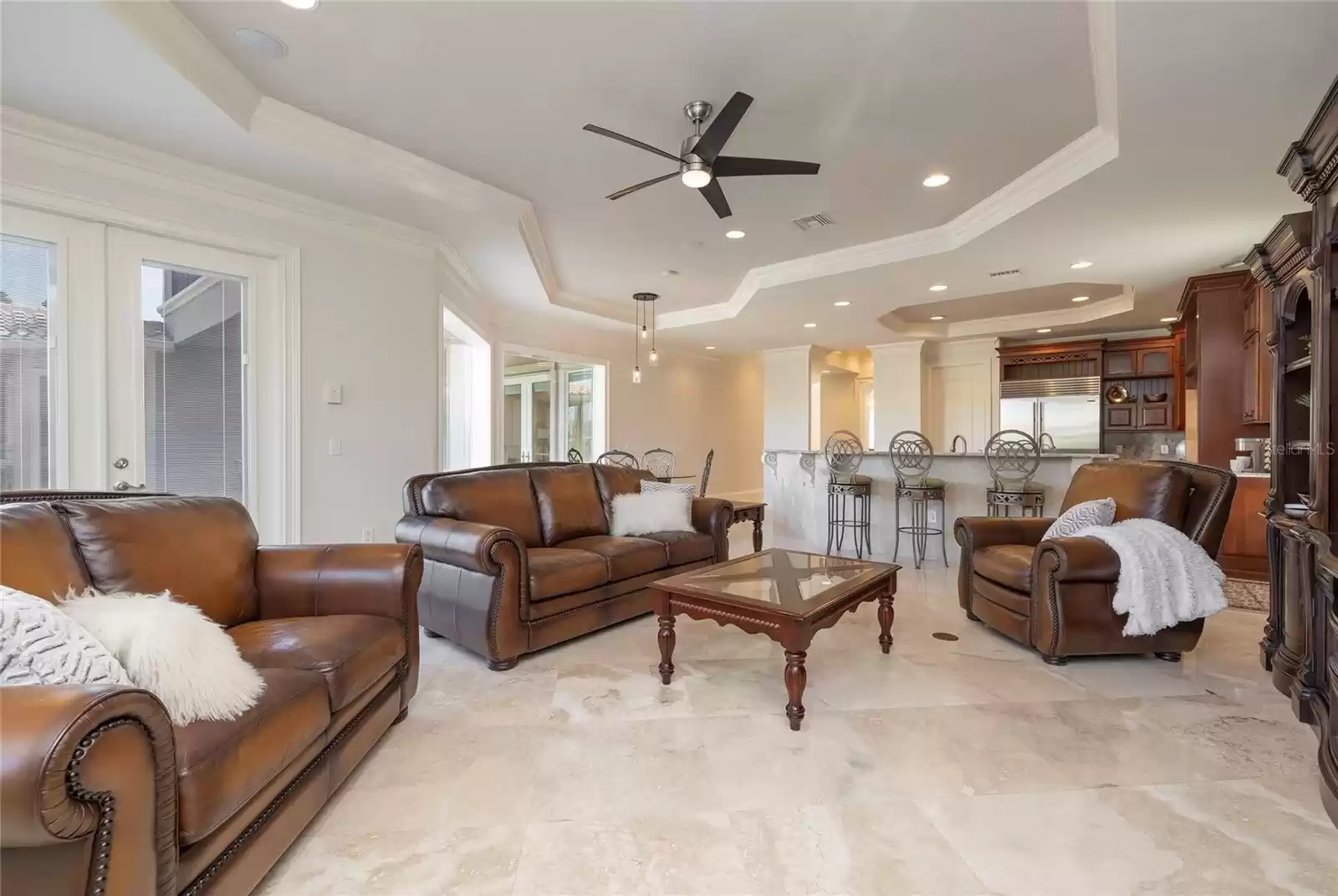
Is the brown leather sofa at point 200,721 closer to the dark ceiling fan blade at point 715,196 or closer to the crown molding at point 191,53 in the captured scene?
the crown molding at point 191,53

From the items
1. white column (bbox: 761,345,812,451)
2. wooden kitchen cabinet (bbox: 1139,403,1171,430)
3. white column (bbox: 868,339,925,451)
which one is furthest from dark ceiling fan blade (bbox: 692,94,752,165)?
wooden kitchen cabinet (bbox: 1139,403,1171,430)

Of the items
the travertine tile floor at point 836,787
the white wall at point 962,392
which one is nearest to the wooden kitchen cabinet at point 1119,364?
the white wall at point 962,392

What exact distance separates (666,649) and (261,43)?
3001 mm

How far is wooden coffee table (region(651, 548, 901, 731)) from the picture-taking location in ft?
7.43

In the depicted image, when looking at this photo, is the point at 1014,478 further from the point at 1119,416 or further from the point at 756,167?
the point at 1119,416

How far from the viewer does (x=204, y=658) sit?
1.36 metres

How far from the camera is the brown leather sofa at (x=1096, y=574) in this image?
112 inches

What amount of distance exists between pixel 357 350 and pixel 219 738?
316cm

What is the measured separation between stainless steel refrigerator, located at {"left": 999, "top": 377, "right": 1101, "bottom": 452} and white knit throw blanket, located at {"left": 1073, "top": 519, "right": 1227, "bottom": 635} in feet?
17.5

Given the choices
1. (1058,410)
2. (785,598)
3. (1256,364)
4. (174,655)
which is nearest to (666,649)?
(785,598)

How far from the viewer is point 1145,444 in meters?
7.82

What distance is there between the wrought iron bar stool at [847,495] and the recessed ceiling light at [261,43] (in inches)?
188

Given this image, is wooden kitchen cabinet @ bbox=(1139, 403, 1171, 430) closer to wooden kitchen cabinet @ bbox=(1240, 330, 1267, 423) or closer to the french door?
wooden kitchen cabinet @ bbox=(1240, 330, 1267, 423)

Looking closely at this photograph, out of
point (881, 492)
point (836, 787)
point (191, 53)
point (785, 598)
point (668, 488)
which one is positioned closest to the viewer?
point (836, 787)
